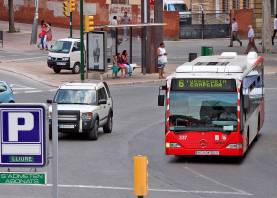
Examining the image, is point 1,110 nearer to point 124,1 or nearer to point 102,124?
point 102,124

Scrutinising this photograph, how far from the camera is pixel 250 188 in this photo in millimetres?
20906

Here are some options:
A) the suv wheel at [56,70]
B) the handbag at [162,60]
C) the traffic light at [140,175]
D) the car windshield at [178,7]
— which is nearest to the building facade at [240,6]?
the car windshield at [178,7]

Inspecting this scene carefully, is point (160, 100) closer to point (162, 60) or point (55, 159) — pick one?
point (55, 159)

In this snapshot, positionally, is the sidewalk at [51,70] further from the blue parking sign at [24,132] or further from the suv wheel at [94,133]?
the blue parking sign at [24,132]

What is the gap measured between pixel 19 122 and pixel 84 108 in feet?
62.3

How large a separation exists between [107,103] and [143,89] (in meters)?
13.7

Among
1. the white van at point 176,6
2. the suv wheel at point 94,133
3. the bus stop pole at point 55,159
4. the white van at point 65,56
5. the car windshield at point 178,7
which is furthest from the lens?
the car windshield at point 178,7

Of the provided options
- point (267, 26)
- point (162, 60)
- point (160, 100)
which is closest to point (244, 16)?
point (267, 26)

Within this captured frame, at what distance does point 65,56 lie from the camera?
48.3 meters

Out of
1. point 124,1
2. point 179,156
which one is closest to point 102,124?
point 179,156

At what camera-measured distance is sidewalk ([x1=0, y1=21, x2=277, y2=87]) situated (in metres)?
46.7

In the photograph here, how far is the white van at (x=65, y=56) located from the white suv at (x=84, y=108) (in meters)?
18.0

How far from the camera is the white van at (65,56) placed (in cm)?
4831

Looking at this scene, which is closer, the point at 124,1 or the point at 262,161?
the point at 262,161
